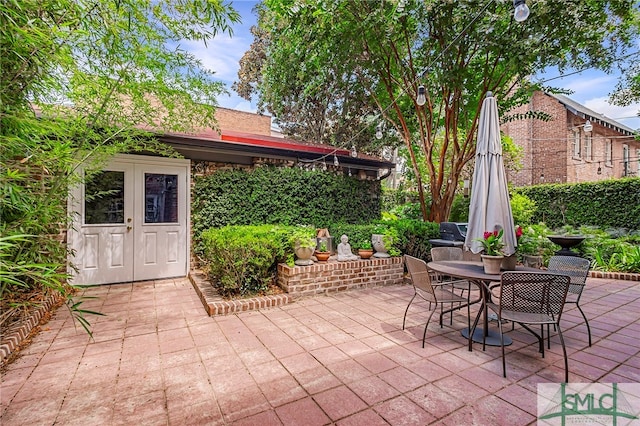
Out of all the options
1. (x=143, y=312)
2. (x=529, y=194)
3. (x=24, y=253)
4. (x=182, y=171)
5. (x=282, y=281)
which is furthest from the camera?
(x=529, y=194)

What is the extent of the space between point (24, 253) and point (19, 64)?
2.31m

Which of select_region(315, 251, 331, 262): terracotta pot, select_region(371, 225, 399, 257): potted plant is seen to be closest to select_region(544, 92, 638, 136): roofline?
select_region(371, 225, 399, 257): potted plant

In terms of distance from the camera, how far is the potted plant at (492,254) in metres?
2.96

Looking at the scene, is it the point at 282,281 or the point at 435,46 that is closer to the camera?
the point at 282,281

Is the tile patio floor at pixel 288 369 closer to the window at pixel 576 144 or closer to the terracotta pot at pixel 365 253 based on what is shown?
the terracotta pot at pixel 365 253

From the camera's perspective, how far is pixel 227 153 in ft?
19.1

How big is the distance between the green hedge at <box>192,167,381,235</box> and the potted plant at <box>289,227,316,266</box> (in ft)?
5.59

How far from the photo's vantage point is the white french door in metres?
4.95

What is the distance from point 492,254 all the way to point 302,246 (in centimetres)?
252

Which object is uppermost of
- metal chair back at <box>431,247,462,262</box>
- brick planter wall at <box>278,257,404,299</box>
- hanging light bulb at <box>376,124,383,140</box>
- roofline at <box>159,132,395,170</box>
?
hanging light bulb at <box>376,124,383,140</box>

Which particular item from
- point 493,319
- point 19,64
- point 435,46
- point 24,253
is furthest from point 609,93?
point 24,253

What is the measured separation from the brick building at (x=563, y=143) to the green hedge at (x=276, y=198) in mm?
10103

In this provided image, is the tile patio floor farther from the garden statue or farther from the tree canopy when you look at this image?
the tree canopy

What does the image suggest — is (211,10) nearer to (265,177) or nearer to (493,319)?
(265,177)
